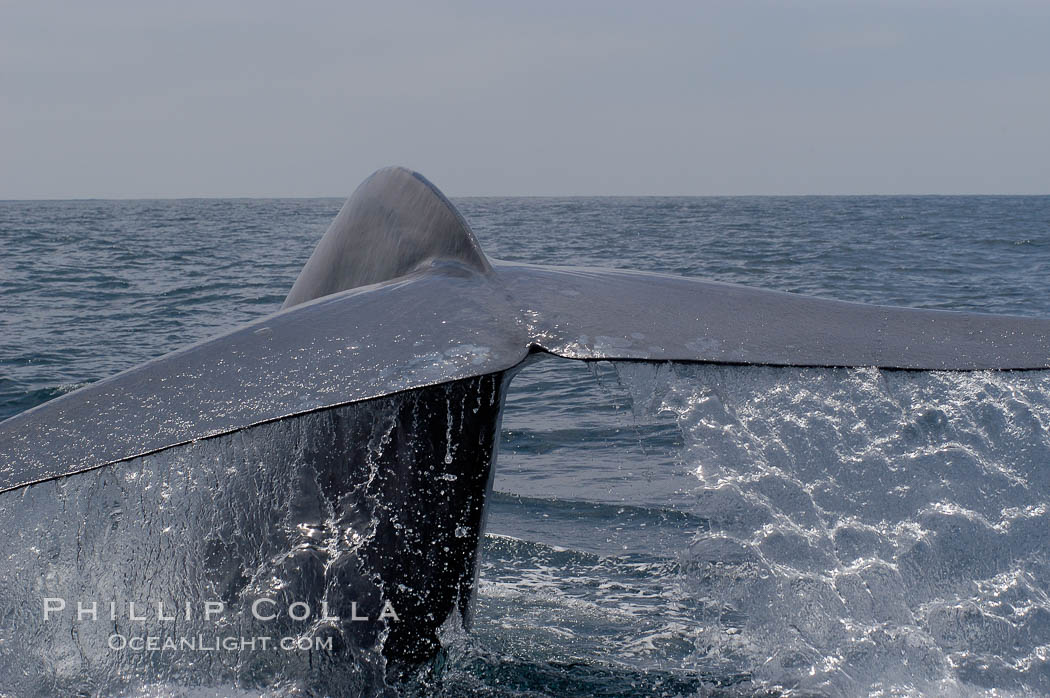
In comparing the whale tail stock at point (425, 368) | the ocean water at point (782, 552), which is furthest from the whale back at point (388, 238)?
the ocean water at point (782, 552)

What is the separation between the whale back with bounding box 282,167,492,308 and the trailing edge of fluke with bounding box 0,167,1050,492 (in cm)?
2

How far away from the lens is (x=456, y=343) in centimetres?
204

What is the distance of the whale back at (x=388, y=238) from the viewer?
2830mm

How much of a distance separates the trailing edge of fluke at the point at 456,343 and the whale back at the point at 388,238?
0.06 ft

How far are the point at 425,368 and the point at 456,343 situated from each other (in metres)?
0.11

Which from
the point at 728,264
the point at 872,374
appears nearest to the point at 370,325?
the point at 872,374

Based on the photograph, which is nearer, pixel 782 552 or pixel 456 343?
pixel 456 343

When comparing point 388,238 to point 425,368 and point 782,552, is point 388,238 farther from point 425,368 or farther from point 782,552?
point 782,552

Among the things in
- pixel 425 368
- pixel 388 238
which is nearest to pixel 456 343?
pixel 425 368

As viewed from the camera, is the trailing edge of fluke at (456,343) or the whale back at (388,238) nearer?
the trailing edge of fluke at (456,343)

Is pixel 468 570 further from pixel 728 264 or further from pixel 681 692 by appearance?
pixel 728 264

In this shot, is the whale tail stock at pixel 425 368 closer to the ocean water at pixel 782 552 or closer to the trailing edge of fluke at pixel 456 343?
the trailing edge of fluke at pixel 456 343

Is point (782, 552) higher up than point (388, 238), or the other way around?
point (388, 238)

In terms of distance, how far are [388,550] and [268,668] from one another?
0.58m
